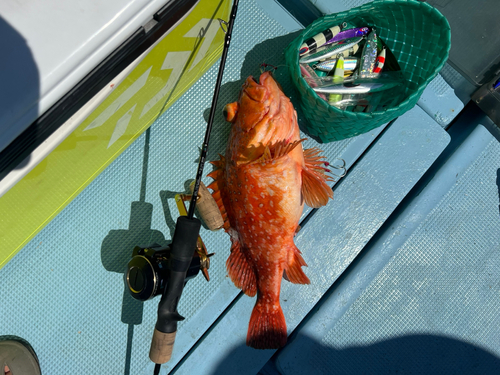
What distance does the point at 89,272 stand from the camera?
1.90 m

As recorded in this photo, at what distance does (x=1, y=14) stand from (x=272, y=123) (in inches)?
40.7

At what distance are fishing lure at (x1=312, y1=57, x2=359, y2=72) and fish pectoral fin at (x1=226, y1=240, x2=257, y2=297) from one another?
110 centimetres

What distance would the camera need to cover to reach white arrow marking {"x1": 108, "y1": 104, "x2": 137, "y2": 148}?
4.95ft

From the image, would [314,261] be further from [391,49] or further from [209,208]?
[391,49]

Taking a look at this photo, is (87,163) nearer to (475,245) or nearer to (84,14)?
(84,14)

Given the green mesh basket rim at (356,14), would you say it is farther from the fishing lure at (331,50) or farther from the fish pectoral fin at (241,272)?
the fish pectoral fin at (241,272)

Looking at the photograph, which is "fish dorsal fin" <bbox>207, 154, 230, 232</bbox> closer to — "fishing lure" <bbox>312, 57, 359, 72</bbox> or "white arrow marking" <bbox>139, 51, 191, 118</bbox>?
"white arrow marking" <bbox>139, 51, 191, 118</bbox>

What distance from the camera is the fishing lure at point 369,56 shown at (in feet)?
6.43

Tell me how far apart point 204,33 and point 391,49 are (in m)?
1.15

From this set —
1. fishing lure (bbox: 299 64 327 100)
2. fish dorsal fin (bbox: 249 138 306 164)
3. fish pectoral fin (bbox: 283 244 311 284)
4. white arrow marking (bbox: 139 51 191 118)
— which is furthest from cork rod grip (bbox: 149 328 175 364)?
fishing lure (bbox: 299 64 327 100)

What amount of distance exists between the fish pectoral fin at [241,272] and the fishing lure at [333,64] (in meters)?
1.10

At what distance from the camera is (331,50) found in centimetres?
195

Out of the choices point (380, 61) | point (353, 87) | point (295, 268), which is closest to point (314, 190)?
point (295, 268)

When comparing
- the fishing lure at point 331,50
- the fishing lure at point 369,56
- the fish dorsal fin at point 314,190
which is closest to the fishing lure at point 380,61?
→ the fishing lure at point 369,56
